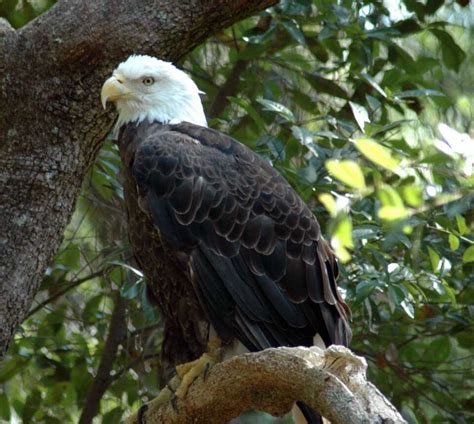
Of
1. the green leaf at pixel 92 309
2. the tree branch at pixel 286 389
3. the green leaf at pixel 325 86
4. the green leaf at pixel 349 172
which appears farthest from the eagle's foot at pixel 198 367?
the green leaf at pixel 349 172

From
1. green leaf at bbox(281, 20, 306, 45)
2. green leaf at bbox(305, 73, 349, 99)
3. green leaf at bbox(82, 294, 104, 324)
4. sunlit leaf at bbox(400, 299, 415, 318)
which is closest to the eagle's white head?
green leaf at bbox(281, 20, 306, 45)

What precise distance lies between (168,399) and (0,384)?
7.05 feet

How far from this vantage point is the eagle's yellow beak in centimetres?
418

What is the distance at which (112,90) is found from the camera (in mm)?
4195

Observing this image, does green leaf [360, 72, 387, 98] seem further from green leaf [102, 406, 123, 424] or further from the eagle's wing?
green leaf [102, 406, 123, 424]

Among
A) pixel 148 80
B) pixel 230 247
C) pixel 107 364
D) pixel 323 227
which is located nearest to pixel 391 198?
pixel 230 247

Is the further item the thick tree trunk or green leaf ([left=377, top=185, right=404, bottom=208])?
the thick tree trunk

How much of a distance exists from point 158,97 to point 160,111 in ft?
0.20

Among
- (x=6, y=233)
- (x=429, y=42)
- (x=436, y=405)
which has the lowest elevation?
(x=436, y=405)

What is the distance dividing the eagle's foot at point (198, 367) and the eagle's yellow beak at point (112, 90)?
1.04m

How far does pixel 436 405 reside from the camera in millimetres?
5340

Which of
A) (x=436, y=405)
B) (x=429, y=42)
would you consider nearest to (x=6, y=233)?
(x=436, y=405)

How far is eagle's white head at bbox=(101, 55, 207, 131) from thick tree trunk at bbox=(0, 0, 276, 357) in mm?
91

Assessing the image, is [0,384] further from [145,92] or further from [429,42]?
[429,42]
